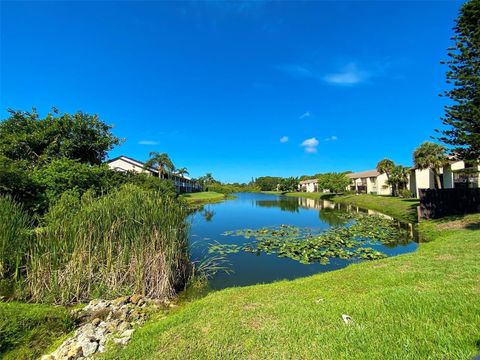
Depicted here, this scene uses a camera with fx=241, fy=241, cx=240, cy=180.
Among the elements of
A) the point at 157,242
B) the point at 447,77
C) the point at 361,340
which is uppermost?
the point at 447,77

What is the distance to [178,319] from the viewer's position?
15.2 feet

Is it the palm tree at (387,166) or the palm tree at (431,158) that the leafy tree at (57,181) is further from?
the palm tree at (387,166)

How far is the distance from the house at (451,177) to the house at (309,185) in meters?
44.2

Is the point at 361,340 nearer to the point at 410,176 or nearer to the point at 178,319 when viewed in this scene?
the point at 178,319

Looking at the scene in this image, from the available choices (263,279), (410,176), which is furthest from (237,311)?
(410,176)

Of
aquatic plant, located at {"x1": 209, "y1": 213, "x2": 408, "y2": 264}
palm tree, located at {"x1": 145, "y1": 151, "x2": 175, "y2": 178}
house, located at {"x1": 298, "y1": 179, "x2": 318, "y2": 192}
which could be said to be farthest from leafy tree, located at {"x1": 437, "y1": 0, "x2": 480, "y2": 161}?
house, located at {"x1": 298, "y1": 179, "x2": 318, "y2": 192}

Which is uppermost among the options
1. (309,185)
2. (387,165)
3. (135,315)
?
(387,165)

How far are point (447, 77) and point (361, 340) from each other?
15.1 metres

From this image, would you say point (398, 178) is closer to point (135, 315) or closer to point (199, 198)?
point (199, 198)

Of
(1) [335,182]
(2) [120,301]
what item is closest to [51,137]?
(2) [120,301]

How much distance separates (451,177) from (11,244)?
35055 mm

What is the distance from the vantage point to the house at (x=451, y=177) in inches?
928

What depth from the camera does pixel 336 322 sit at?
12.6 feet

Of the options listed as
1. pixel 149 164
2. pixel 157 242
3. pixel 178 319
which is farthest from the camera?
pixel 149 164
